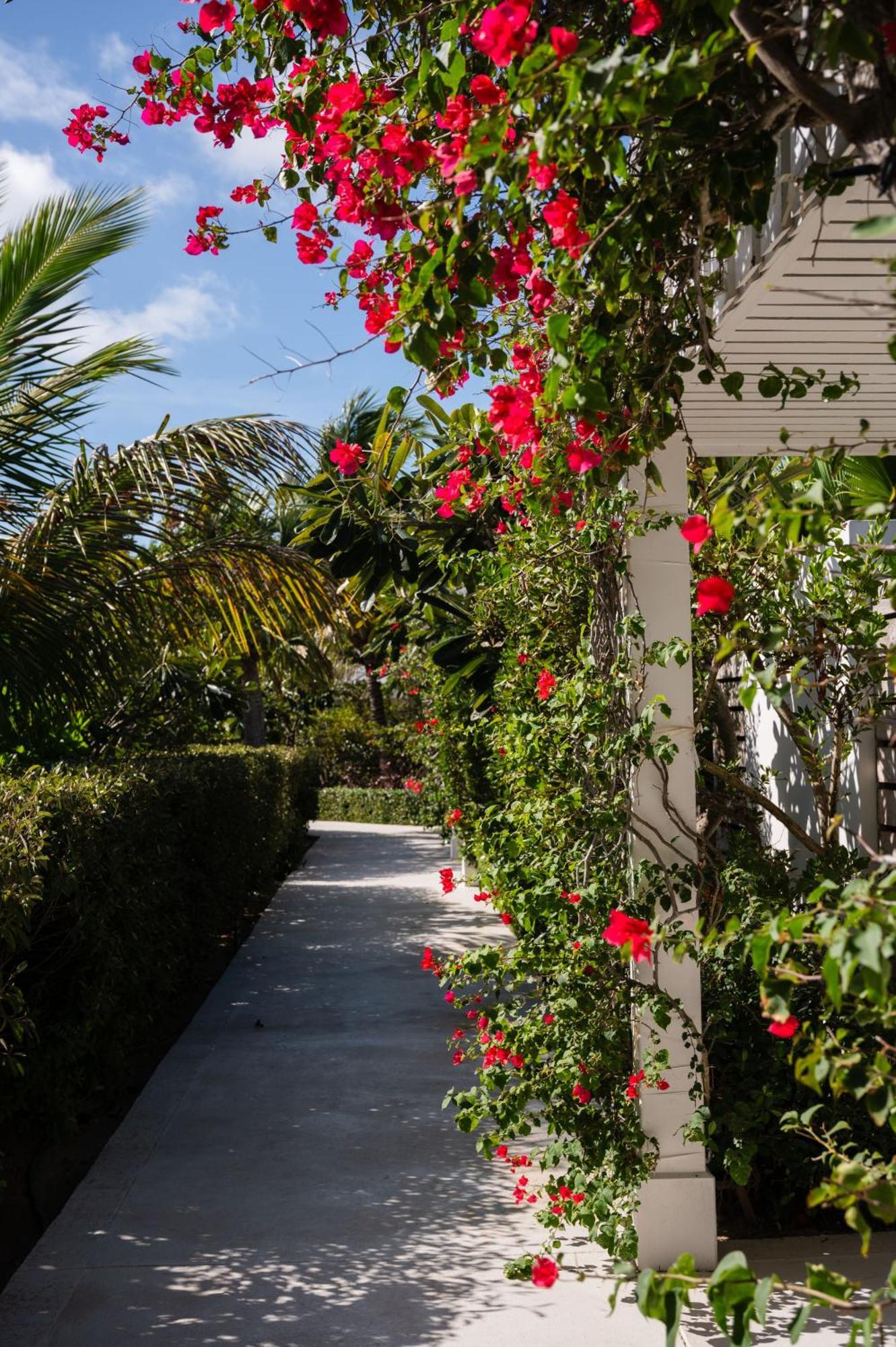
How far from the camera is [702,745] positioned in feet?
20.1

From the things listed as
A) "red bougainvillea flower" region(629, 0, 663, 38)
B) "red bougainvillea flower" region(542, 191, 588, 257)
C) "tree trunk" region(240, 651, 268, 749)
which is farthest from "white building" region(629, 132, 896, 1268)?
"tree trunk" region(240, 651, 268, 749)

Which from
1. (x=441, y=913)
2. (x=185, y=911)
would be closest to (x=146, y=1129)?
(x=185, y=911)

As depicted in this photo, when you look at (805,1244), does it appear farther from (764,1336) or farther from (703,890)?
(703,890)

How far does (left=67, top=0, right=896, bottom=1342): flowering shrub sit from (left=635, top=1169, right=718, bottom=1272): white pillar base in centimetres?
8

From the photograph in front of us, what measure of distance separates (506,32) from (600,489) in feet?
5.45

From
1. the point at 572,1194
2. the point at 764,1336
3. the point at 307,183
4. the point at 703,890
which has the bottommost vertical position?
the point at 764,1336

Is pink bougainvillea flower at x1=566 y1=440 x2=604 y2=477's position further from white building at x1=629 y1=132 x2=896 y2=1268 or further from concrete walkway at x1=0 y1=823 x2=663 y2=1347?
concrete walkway at x1=0 y1=823 x2=663 y2=1347

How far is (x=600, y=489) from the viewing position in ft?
10.6

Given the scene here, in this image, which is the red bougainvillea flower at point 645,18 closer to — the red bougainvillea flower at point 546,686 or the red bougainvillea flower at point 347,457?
the red bougainvillea flower at point 347,457

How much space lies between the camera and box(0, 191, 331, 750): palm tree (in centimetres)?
582

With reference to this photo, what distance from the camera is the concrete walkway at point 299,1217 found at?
3352mm

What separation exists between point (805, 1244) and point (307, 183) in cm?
360

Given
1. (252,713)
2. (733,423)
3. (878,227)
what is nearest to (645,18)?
(878,227)

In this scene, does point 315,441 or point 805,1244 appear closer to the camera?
point 805,1244
